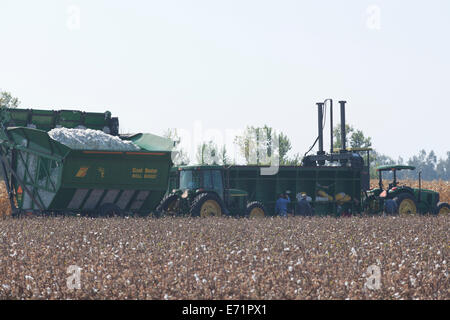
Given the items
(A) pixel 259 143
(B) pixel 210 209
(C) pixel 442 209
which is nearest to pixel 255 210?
(B) pixel 210 209

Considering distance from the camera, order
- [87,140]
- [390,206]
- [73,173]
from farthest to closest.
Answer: [390,206] < [87,140] < [73,173]

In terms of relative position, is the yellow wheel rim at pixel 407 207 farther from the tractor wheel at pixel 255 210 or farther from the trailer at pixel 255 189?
the tractor wheel at pixel 255 210

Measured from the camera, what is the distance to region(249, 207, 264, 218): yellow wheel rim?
18.6 meters

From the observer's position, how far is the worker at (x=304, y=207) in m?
19.7

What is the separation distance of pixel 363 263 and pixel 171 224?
20.5 ft

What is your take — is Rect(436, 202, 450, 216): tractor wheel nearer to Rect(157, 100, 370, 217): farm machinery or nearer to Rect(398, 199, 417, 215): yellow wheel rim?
Rect(398, 199, 417, 215): yellow wheel rim

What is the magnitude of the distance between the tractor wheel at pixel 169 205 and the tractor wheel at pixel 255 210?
181 centimetres

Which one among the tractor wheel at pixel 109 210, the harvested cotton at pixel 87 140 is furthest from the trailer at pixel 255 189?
the harvested cotton at pixel 87 140

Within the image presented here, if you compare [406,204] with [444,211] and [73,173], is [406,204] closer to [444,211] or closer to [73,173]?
[444,211]

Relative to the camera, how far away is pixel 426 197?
22375 mm

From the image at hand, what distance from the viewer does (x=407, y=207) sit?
69.7 ft

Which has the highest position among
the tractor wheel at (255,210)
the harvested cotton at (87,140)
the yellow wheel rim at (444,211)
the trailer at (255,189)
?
the harvested cotton at (87,140)

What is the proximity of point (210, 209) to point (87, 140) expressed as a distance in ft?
11.2

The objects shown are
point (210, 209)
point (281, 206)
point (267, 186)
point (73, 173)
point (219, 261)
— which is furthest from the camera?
point (267, 186)
